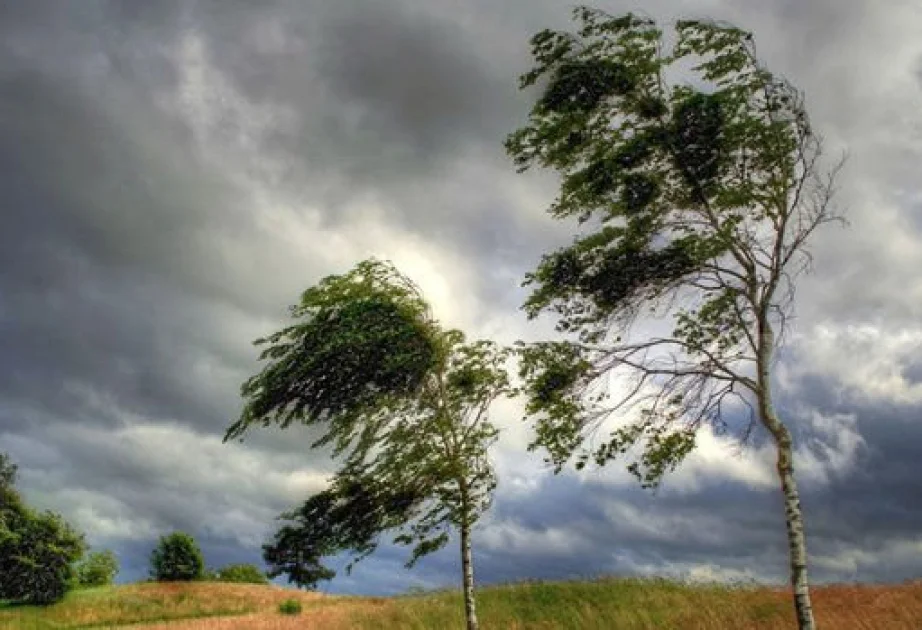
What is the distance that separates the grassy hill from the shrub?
1.70 meters

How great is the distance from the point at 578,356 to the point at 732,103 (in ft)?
17.9

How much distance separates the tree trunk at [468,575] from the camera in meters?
18.3

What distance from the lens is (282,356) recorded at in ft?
61.1

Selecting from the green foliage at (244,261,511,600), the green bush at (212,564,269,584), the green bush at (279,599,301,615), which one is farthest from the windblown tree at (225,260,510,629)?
the green bush at (212,564,269,584)

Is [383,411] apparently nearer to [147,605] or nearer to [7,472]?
[147,605]

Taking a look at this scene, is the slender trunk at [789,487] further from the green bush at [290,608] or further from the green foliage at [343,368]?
the green bush at [290,608]

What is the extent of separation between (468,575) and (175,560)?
91.5 feet

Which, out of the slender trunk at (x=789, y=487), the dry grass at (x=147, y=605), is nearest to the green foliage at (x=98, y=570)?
the dry grass at (x=147, y=605)

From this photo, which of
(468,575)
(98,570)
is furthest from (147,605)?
(468,575)

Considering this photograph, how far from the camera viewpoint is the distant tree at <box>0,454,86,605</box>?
113 feet

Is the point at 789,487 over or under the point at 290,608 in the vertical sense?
over

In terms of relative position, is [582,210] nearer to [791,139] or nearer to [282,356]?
[791,139]

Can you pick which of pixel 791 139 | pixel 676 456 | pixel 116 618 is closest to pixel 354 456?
pixel 676 456

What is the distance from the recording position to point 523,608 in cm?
2362
